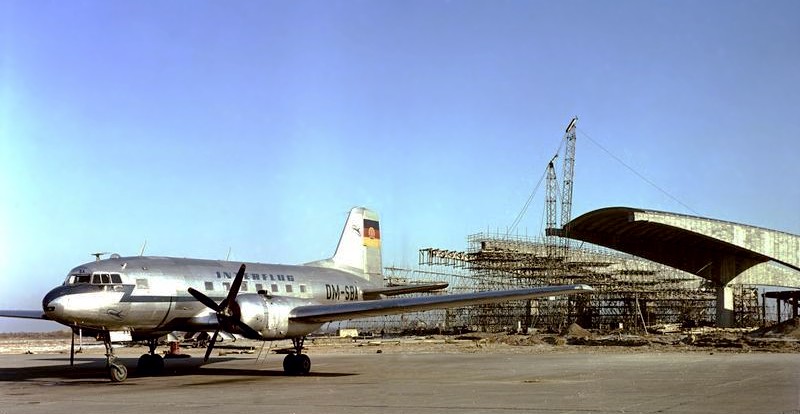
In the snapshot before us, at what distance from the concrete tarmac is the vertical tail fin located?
6.52 meters

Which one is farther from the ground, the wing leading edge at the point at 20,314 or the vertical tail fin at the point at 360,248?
the vertical tail fin at the point at 360,248

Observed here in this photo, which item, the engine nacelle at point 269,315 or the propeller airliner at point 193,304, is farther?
the engine nacelle at point 269,315

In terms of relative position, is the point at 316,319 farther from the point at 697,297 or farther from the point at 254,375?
the point at 697,297

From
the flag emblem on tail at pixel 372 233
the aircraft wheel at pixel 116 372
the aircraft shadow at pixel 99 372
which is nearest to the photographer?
the aircraft wheel at pixel 116 372

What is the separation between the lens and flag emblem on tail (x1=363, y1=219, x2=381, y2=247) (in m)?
34.9

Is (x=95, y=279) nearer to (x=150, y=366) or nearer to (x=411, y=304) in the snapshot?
(x=150, y=366)

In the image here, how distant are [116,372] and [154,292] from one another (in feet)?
8.64

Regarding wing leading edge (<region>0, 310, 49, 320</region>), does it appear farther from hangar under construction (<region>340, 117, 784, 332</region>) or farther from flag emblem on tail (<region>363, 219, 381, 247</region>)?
hangar under construction (<region>340, 117, 784, 332</region>)

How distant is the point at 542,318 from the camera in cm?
8300

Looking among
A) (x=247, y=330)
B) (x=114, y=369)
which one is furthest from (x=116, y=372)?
(x=247, y=330)

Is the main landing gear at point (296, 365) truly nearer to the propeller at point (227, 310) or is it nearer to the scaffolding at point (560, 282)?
the propeller at point (227, 310)

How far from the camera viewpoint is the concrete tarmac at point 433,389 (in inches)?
555

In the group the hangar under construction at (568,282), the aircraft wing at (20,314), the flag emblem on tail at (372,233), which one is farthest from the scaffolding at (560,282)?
the aircraft wing at (20,314)

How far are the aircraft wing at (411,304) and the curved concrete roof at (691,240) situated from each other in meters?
49.9
